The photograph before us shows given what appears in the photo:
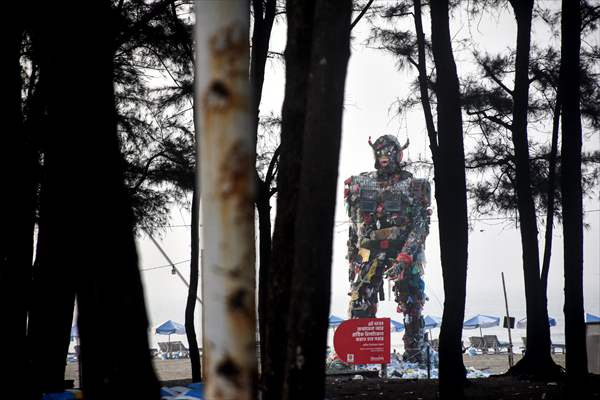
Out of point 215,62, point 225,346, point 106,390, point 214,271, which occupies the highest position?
point 215,62

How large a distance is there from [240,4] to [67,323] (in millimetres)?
8015

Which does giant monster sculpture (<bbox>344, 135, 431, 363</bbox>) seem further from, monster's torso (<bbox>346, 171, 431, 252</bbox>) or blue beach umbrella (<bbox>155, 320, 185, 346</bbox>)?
blue beach umbrella (<bbox>155, 320, 185, 346</bbox>)

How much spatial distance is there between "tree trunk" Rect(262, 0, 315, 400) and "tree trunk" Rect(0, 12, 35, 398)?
131 inches

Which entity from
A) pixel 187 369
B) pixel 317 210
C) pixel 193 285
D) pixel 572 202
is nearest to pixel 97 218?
pixel 317 210

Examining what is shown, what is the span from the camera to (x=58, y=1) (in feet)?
15.9

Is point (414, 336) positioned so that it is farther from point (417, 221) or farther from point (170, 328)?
point (170, 328)

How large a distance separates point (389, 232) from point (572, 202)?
20.0 meters

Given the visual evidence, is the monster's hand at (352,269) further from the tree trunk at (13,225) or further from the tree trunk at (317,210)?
the tree trunk at (317,210)

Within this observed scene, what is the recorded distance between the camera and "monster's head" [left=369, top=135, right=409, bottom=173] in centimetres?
3053

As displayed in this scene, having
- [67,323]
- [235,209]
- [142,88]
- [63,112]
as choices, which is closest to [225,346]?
[235,209]

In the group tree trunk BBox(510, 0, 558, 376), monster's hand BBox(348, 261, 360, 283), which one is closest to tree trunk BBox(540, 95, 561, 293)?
tree trunk BBox(510, 0, 558, 376)

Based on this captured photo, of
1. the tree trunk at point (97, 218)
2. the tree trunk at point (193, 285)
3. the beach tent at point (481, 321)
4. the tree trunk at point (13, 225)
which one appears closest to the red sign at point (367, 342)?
the tree trunk at point (193, 285)

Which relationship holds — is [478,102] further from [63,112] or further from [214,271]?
[214,271]

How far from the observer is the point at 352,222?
31750mm
